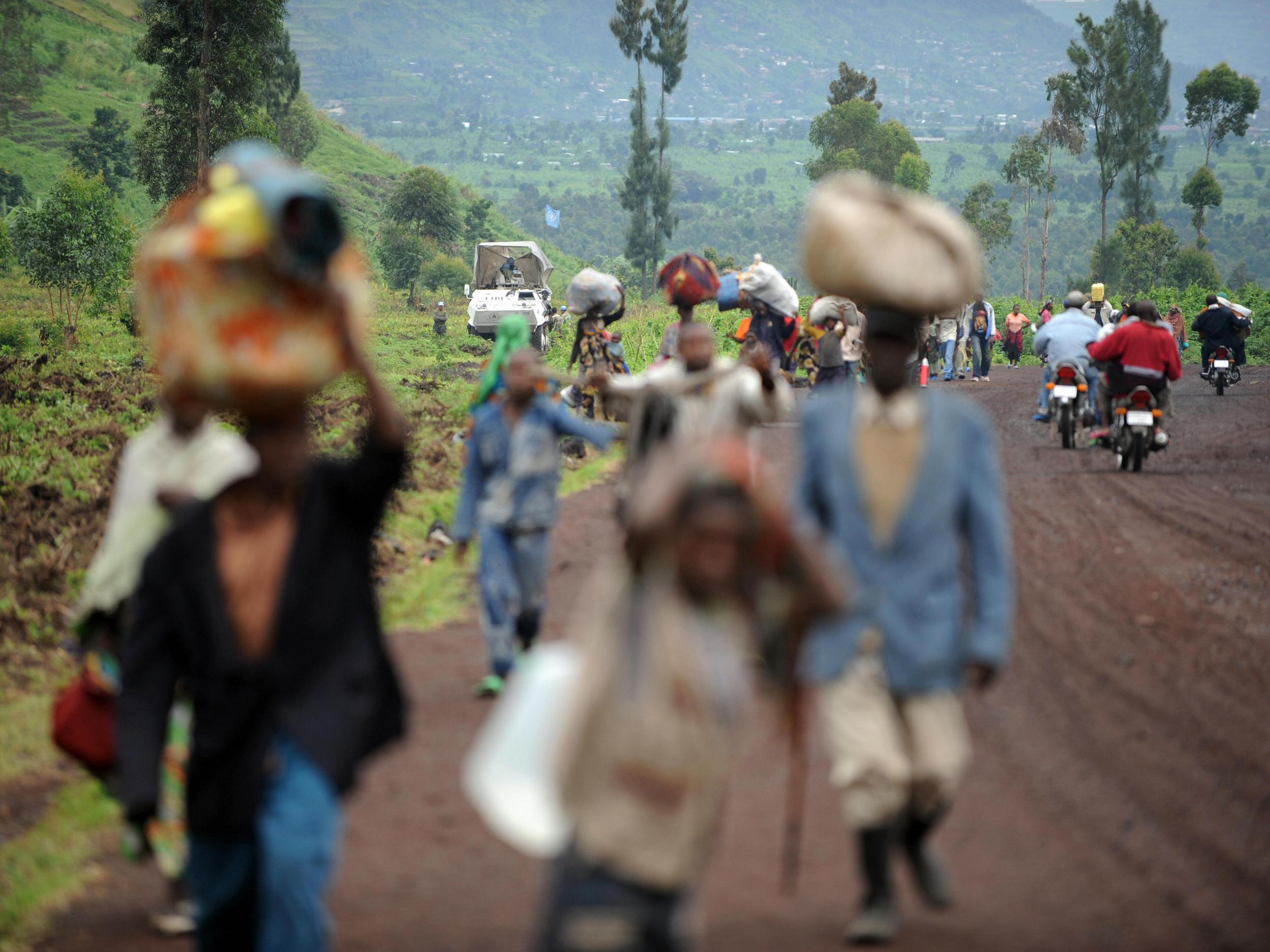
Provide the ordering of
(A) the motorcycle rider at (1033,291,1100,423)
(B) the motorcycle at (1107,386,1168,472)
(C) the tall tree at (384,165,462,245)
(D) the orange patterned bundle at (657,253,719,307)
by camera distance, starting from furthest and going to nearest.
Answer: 1. (C) the tall tree at (384,165,462,245)
2. (A) the motorcycle rider at (1033,291,1100,423)
3. (B) the motorcycle at (1107,386,1168,472)
4. (D) the orange patterned bundle at (657,253,719,307)

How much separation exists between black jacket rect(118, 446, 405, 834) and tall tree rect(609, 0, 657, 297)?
8354 centimetres

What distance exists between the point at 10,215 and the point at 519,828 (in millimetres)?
58535

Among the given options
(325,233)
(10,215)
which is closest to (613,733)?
(325,233)

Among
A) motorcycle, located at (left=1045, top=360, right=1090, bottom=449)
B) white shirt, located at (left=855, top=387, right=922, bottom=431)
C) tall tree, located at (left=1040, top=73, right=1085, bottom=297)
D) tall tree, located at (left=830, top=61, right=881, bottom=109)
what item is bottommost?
motorcycle, located at (left=1045, top=360, right=1090, bottom=449)

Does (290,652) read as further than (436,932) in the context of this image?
No

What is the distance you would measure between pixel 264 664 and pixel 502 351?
19.2 feet

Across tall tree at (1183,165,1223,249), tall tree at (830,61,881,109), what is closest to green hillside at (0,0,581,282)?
tall tree at (830,61,881,109)

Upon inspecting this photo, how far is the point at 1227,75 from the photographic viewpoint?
292 feet

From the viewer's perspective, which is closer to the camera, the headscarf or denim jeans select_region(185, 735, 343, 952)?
denim jeans select_region(185, 735, 343, 952)

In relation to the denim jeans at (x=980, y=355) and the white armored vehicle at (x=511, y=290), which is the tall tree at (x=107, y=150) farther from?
the denim jeans at (x=980, y=355)

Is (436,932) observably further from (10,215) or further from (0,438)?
(10,215)

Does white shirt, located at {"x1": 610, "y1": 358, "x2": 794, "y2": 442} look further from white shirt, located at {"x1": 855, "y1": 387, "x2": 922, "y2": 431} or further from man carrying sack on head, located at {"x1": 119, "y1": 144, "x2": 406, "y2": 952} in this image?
man carrying sack on head, located at {"x1": 119, "y1": 144, "x2": 406, "y2": 952}

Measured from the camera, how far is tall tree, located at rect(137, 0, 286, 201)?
137 feet

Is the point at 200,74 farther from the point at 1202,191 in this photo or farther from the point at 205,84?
the point at 1202,191
